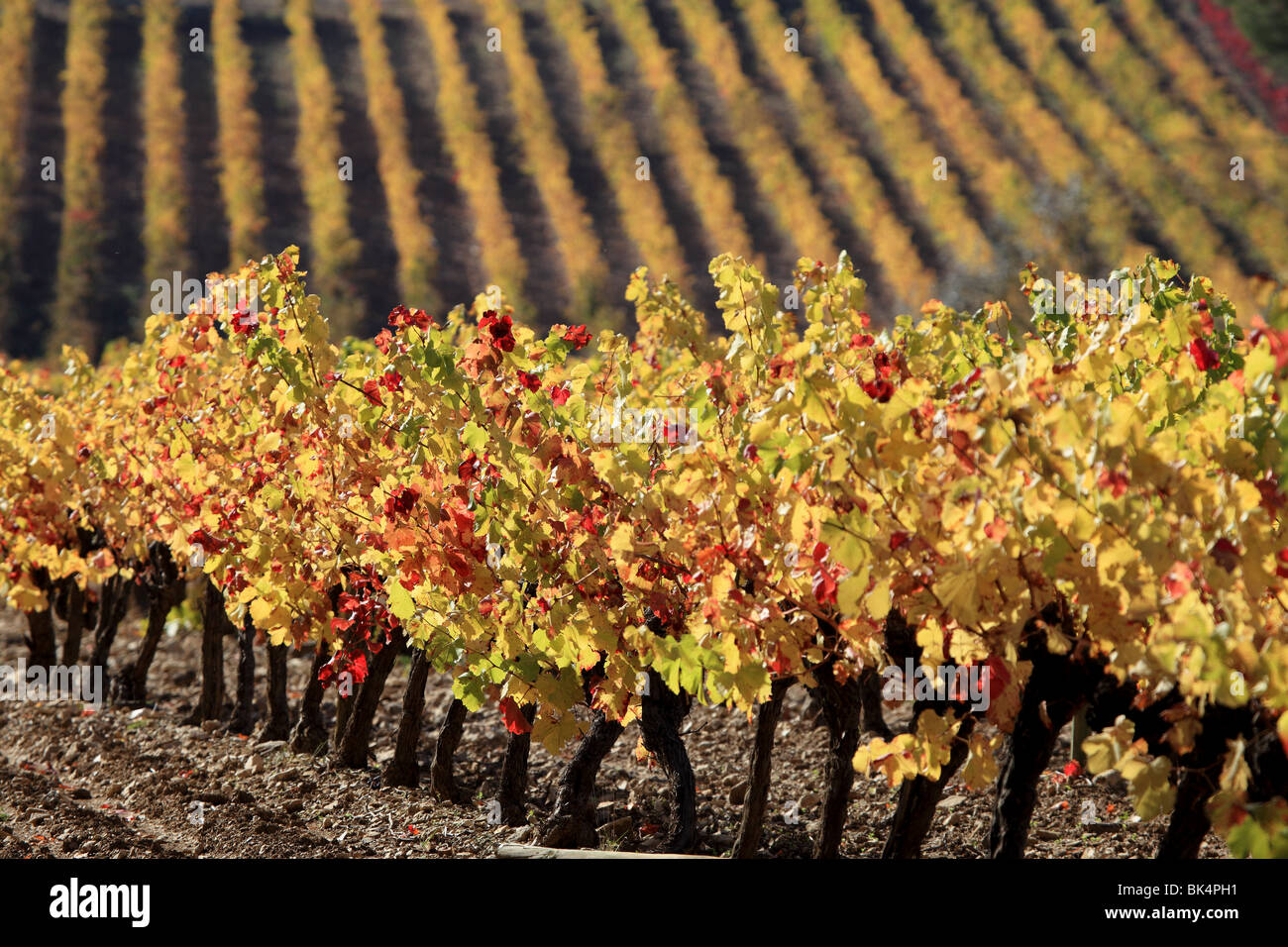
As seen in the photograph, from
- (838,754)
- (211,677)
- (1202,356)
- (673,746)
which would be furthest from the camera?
(211,677)

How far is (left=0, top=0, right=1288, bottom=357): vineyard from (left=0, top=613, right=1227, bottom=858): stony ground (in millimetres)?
15093

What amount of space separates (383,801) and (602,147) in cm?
2696

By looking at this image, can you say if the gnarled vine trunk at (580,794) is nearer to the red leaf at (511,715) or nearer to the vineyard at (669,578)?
the vineyard at (669,578)

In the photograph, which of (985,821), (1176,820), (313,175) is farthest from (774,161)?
(1176,820)

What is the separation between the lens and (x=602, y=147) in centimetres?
3178

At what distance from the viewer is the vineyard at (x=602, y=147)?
2622 centimetres

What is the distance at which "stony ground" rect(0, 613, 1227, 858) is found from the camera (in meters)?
6.16

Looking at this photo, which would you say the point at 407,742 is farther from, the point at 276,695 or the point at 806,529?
the point at 806,529

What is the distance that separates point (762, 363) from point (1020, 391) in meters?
1.49

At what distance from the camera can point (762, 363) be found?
440 cm

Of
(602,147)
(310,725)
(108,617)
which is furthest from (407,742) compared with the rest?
(602,147)

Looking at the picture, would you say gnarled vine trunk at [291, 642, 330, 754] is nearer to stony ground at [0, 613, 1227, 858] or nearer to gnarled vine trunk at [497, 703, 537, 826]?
stony ground at [0, 613, 1227, 858]

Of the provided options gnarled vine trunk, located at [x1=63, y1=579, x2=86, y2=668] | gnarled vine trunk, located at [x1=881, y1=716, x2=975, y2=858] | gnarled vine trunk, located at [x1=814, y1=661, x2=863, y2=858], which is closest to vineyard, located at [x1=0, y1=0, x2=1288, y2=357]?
gnarled vine trunk, located at [x1=63, y1=579, x2=86, y2=668]

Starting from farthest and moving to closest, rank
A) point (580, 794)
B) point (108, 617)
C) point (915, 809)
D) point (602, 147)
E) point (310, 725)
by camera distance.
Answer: point (602, 147), point (108, 617), point (310, 725), point (580, 794), point (915, 809)
